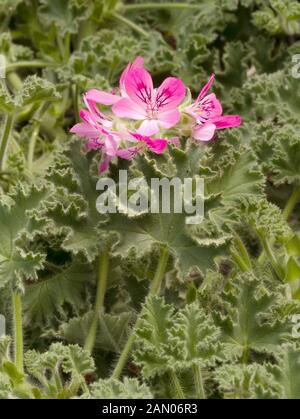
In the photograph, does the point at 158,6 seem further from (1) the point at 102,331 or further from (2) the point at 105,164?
(1) the point at 102,331

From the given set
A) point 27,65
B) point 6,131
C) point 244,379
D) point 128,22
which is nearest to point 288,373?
point 244,379

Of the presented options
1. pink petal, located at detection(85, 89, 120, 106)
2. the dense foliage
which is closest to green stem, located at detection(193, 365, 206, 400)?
the dense foliage

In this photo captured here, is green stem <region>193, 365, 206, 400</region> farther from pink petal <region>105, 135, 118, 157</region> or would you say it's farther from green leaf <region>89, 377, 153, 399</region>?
pink petal <region>105, 135, 118, 157</region>

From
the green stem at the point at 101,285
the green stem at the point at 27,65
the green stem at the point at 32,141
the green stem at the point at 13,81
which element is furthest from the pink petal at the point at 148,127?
the green stem at the point at 13,81

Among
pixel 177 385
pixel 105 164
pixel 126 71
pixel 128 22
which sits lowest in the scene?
pixel 177 385

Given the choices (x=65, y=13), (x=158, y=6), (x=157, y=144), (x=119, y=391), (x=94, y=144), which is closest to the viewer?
(x=119, y=391)

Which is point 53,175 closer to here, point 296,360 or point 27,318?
point 27,318

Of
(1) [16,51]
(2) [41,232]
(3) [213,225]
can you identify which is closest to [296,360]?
(3) [213,225]
